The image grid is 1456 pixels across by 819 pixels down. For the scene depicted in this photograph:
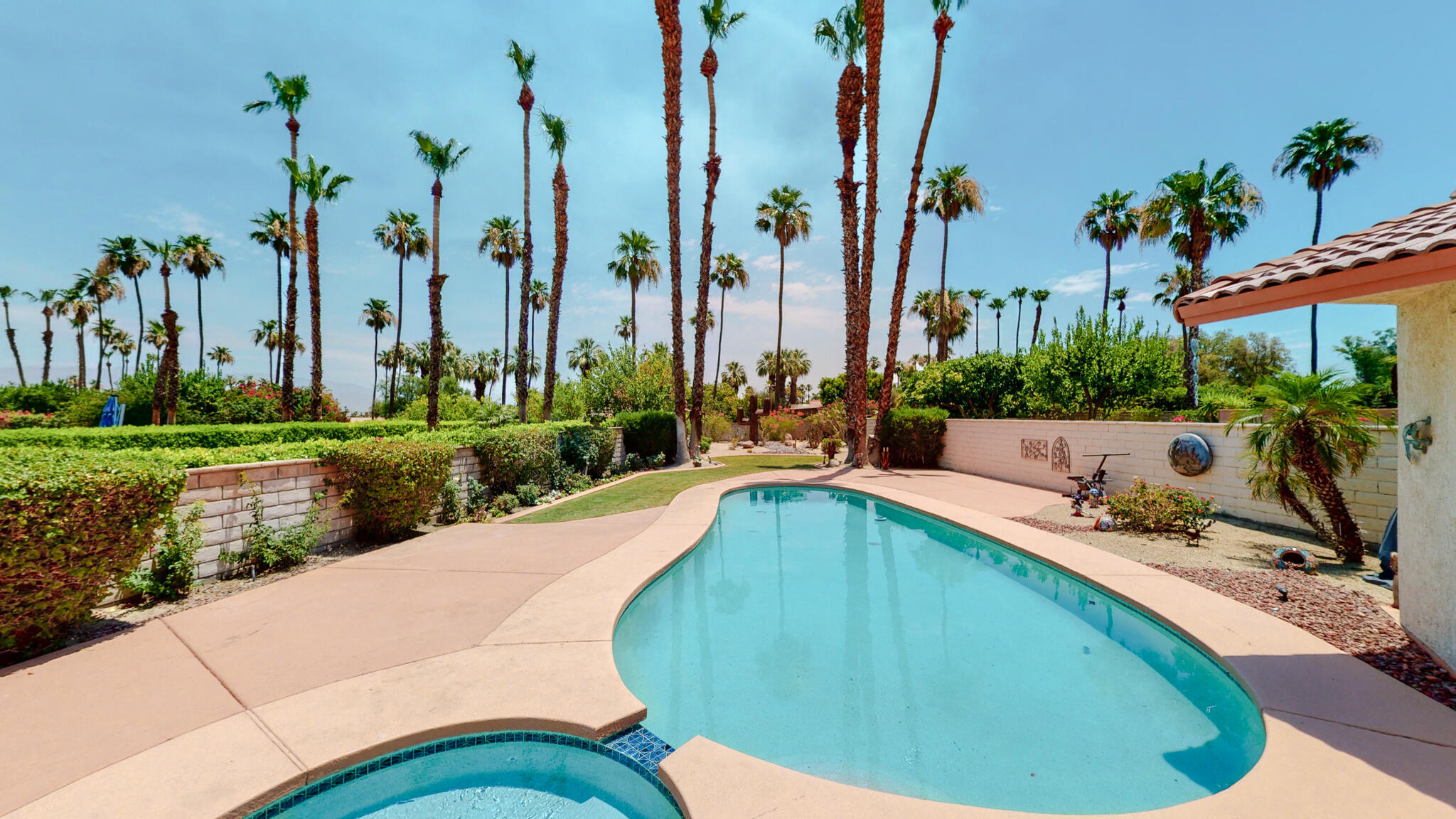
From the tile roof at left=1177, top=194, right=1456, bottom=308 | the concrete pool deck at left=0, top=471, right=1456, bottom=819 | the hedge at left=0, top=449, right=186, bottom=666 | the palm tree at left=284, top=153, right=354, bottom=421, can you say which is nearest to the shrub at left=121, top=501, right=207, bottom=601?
the concrete pool deck at left=0, top=471, right=1456, bottom=819

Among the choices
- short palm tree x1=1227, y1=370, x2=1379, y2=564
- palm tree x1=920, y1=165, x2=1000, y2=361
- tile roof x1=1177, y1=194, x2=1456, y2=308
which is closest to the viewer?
tile roof x1=1177, y1=194, x2=1456, y2=308

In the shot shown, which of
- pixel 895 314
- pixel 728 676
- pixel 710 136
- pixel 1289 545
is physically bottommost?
pixel 728 676

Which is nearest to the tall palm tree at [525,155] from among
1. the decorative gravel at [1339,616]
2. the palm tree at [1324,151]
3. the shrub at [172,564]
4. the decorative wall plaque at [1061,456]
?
the shrub at [172,564]

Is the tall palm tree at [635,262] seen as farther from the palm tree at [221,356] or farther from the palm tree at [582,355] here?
the palm tree at [221,356]

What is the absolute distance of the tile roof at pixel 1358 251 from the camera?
2.61 m

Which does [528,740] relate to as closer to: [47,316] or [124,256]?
[124,256]

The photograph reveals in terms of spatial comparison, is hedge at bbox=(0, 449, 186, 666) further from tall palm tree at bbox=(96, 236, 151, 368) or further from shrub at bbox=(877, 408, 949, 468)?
tall palm tree at bbox=(96, 236, 151, 368)

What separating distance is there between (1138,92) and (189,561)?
19586 millimetres

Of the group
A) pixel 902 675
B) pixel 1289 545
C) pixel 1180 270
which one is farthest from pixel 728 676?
pixel 1180 270

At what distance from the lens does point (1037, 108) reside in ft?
47.1

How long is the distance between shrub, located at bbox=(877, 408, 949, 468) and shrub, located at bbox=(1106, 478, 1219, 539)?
9.53 metres

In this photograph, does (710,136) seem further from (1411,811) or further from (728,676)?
(1411,811)

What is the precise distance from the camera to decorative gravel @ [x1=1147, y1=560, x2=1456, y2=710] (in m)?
3.46

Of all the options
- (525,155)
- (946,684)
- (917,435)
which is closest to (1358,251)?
(946,684)
